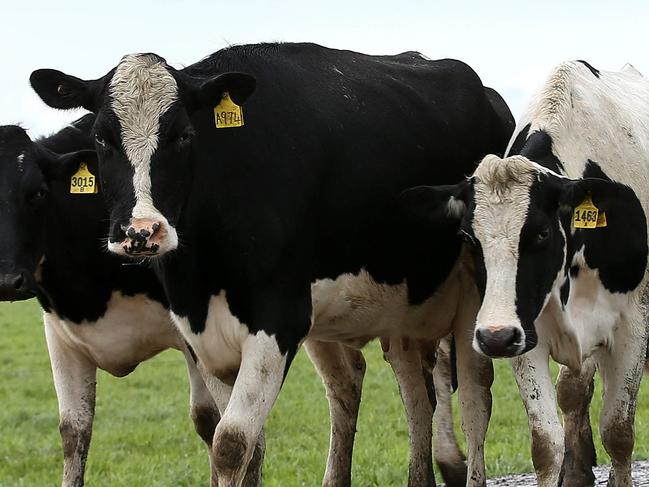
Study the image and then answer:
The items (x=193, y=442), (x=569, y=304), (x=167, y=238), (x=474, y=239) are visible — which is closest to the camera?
(x=167, y=238)

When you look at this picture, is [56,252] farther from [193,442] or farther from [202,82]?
[193,442]

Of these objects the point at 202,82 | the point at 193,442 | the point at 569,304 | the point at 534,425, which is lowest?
the point at 193,442

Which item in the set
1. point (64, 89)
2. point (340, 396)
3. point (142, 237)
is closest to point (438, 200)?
point (142, 237)

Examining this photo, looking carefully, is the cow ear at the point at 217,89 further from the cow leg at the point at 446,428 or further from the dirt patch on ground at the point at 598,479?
the dirt patch on ground at the point at 598,479

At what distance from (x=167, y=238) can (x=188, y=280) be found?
730 mm

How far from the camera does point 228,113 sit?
24.4 ft

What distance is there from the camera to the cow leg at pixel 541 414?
25.0ft

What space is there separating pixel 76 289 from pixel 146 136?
199cm

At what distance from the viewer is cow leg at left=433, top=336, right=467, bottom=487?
966 cm

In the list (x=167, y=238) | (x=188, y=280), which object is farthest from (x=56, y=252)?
(x=167, y=238)

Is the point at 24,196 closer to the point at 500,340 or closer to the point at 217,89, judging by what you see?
the point at 217,89

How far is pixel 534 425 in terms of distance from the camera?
25.1ft

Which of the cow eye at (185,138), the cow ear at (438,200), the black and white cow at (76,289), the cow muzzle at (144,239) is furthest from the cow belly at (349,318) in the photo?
the black and white cow at (76,289)

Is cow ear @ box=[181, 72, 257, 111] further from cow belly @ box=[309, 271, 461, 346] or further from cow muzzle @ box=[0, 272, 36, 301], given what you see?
cow muzzle @ box=[0, 272, 36, 301]
